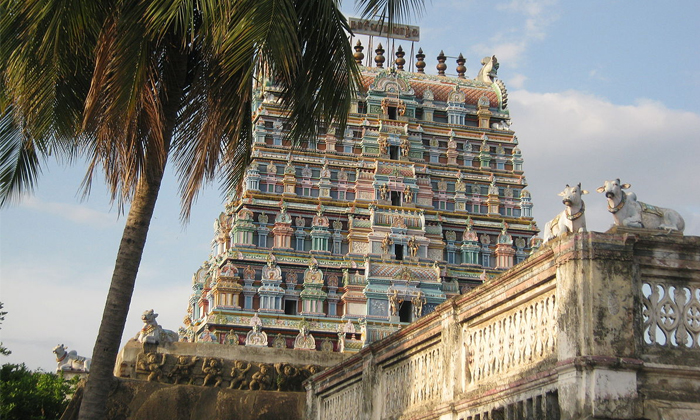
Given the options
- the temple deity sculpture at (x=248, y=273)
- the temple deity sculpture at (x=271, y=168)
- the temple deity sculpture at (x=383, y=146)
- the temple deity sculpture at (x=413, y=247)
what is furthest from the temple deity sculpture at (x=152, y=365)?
the temple deity sculpture at (x=383, y=146)

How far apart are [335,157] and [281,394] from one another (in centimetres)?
3425

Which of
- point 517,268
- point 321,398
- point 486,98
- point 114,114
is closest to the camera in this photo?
point 517,268

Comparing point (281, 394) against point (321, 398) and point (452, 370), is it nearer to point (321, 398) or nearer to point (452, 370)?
point (321, 398)

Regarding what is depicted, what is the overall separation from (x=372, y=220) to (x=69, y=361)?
2408 centimetres

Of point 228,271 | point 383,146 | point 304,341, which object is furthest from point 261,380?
point 383,146

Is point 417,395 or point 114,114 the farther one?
point 417,395

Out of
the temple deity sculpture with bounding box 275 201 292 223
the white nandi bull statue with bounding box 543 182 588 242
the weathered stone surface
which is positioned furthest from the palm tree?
the temple deity sculpture with bounding box 275 201 292 223

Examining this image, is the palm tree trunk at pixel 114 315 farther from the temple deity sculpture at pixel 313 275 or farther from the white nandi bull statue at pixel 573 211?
the temple deity sculpture at pixel 313 275

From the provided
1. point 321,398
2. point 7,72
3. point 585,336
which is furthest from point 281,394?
point 585,336

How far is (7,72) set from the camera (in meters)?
11.1

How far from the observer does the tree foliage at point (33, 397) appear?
72.5 feet

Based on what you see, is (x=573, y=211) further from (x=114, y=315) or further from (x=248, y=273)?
(x=248, y=273)

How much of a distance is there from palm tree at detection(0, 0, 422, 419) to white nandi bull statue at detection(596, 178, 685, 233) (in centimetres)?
364

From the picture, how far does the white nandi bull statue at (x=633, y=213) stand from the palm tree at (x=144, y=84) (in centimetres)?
364
